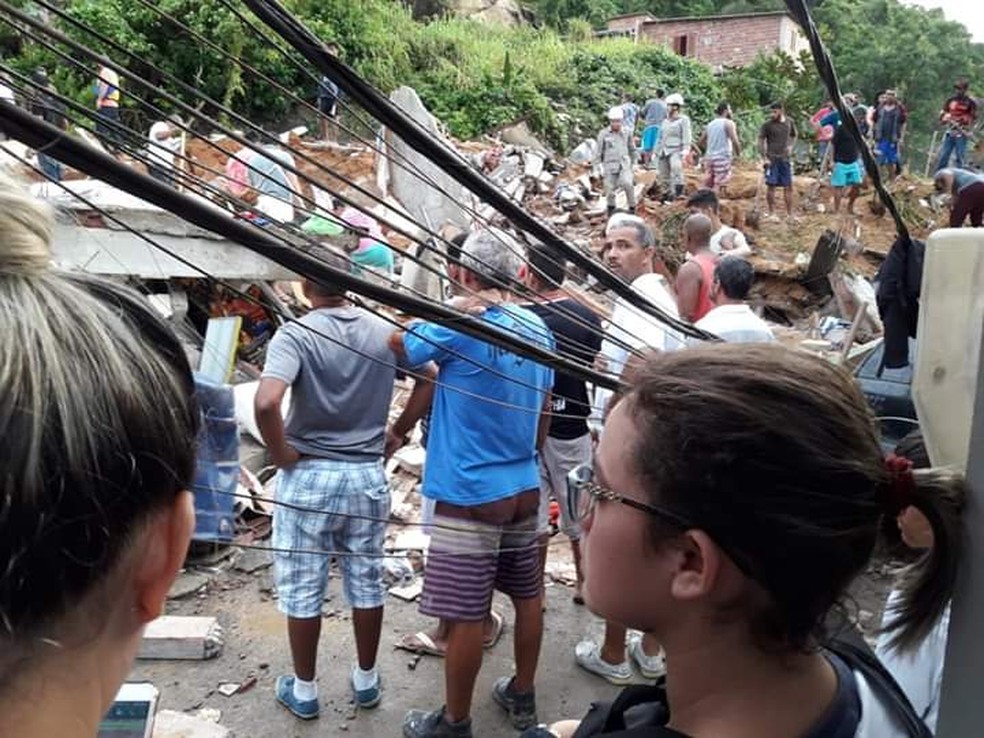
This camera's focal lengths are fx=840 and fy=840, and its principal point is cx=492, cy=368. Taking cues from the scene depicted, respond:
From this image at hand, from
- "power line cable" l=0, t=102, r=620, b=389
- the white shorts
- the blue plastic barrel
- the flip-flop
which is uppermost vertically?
"power line cable" l=0, t=102, r=620, b=389

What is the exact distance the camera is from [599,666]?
430cm

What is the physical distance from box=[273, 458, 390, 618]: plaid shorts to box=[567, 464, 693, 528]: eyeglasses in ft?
7.02

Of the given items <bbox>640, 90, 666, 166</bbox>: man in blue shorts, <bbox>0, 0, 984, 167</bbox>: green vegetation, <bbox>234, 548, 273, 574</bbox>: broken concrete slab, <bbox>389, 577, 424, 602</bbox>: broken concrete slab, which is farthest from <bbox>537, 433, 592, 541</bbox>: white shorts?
<bbox>640, 90, 666, 166</bbox>: man in blue shorts

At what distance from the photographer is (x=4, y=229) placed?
923 mm

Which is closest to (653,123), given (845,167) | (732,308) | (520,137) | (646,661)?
(520,137)

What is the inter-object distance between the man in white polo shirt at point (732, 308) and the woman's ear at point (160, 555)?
3.33 meters

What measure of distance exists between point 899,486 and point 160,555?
1075 millimetres

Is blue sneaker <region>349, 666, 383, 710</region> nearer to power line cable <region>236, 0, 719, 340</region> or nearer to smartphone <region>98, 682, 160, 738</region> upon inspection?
smartphone <region>98, 682, 160, 738</region>

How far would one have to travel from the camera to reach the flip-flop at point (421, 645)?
4.49 meters

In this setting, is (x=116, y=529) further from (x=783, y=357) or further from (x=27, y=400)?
(x=783, y=357)

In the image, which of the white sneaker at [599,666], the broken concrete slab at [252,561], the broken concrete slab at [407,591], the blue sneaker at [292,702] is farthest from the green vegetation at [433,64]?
the white sneaker at [599,666]

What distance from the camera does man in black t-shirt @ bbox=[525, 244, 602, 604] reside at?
383 centimetres

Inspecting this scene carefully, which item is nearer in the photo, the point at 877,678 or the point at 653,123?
the point at 877,678

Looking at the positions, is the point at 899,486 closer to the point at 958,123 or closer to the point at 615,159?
the point at 615,159
